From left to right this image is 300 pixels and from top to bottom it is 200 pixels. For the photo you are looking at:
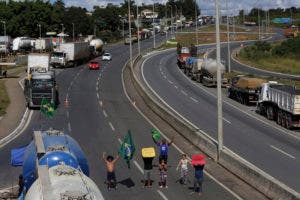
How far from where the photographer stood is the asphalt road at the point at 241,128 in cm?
2878

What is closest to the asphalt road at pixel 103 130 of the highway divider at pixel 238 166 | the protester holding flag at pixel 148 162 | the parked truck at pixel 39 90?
the protester holding flag at pixel 148 162

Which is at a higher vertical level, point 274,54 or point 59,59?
point 59,59

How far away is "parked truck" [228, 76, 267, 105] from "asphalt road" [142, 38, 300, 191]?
33.5 inches

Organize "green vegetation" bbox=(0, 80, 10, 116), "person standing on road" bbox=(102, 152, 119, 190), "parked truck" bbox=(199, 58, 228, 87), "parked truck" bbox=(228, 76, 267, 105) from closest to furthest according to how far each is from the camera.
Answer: "person standing on road" bbox=(102, 152, 119, 190)
"green vegetation" bbox=(0, 80, 10, 116)
"parked truck" bbox=(228, 76, 267, 105)
"parked truck" bbox=(199, 58, 228, 87)

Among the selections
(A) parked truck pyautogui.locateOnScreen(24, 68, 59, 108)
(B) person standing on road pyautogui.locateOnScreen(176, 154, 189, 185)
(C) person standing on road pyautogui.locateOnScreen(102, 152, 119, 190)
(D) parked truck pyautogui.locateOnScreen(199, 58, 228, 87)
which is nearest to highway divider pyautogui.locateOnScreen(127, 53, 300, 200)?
(B) person standing on road pyautogui.locateOnScreen(176, 154, 189, 185)

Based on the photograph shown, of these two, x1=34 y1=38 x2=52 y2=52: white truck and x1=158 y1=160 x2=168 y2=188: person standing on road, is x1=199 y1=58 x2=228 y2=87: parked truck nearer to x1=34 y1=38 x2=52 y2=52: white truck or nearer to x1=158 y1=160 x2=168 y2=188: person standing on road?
x1=158 y1=160 x2=168 y2=188: person standing on road

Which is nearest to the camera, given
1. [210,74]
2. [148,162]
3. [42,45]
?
[148,162]

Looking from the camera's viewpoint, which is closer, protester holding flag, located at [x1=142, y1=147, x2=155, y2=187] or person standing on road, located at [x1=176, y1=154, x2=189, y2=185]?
protester holding flag, located at [x1=142, y1=147, x2=155, y2=187]

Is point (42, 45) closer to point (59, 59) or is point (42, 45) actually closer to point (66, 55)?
point (66, 55)

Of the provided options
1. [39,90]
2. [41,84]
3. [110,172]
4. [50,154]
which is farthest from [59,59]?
[50,154]

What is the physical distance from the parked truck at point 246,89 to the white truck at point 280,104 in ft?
13.2

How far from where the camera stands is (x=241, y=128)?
4044 cm

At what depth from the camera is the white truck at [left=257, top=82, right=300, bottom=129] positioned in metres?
39.4

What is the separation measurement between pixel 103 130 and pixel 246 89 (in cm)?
1839
